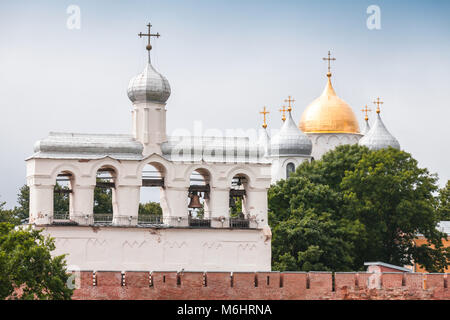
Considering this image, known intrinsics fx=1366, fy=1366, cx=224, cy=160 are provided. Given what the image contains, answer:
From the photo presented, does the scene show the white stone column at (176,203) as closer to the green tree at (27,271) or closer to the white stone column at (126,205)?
the white stone column at (126,205)

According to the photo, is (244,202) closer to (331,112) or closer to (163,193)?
(163,193)

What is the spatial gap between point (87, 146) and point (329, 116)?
30.2 m

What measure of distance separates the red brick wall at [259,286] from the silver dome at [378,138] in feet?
97.9

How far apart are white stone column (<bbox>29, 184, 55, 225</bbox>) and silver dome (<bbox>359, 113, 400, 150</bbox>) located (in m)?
29.8

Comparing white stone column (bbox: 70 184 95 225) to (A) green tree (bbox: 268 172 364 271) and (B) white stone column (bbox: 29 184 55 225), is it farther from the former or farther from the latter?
(A) green tree (bbox: 268 172 364 271)

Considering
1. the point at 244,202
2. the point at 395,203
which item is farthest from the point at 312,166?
Answer: the point at 244,202

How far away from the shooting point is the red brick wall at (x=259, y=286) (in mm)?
46406

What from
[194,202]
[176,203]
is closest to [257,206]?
[194,202]

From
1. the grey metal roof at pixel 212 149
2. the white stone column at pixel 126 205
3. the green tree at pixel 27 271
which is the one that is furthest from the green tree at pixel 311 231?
the green tree at pixel 27 271

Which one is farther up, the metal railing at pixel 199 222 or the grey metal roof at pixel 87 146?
the grey metal roof at pixel 87 146
